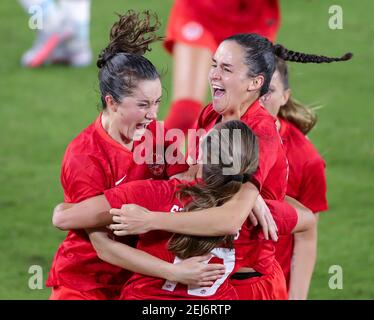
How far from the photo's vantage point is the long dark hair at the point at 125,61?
4.47 meters

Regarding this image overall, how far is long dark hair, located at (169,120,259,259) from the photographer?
4.03 metres

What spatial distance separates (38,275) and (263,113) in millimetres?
2523

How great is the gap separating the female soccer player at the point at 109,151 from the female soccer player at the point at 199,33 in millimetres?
2579

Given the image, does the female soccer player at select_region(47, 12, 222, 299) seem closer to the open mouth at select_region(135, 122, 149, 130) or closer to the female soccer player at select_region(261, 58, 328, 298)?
the open mouth at select_region(135, 122, 149, 130)

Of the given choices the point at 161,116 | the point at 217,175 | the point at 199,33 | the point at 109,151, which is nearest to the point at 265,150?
the point at 217,175

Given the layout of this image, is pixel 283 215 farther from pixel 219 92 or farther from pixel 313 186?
pixel 313 186

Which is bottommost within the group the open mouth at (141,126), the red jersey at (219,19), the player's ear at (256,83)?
the open mouth at (141,126)

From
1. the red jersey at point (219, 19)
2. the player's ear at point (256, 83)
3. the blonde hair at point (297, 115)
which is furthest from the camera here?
the red jersey at point (219, 19)

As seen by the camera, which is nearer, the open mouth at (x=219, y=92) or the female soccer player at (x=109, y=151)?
the female soccer player at (x=109, y=151)

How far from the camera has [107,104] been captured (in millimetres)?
4570

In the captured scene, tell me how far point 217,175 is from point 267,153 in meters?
0.32

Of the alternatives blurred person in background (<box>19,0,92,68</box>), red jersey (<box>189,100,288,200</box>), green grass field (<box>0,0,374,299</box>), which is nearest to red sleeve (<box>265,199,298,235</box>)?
red jersey (<box>189,100,288,200</box>)

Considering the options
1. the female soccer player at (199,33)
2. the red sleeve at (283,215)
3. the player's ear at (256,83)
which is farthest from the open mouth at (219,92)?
the female soccer player at (199,33)

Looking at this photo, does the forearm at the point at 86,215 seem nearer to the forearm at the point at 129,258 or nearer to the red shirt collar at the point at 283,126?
the forearm at the point at 129,258
